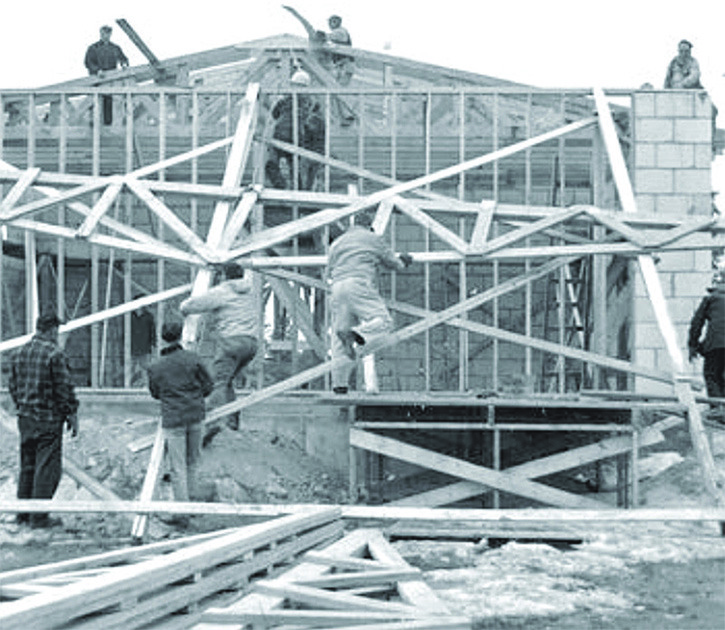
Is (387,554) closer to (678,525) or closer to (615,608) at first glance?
(615,608)

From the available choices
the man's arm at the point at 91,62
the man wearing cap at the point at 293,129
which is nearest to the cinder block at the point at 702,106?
the man wearing cap at the point at 293,129

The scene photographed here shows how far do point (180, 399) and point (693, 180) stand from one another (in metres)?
6.69

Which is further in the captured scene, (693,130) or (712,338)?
(693,130)

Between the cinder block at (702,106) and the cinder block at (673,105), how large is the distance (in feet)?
0.14

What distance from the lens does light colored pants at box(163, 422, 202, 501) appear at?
35.7 feet

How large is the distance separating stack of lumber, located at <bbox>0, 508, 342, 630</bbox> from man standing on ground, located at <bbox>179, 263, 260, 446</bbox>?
121 inches

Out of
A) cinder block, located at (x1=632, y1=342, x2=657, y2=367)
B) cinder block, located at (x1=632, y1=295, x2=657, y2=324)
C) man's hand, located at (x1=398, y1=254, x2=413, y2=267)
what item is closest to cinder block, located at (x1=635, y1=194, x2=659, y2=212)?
cinder block, located at (x1=632, y1=295, x2=657, y2=324)

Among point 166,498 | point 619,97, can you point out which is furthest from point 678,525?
point 619,97

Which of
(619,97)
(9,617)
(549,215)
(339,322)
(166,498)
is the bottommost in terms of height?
(166,498)

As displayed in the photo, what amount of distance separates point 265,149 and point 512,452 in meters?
4.38

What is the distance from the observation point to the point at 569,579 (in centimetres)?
836

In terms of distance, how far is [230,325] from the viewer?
39.0ft

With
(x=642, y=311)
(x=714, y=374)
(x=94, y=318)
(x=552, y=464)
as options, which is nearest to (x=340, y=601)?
(x=552, y=464)

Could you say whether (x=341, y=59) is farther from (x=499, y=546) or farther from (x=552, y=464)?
(x=499, y=546)
